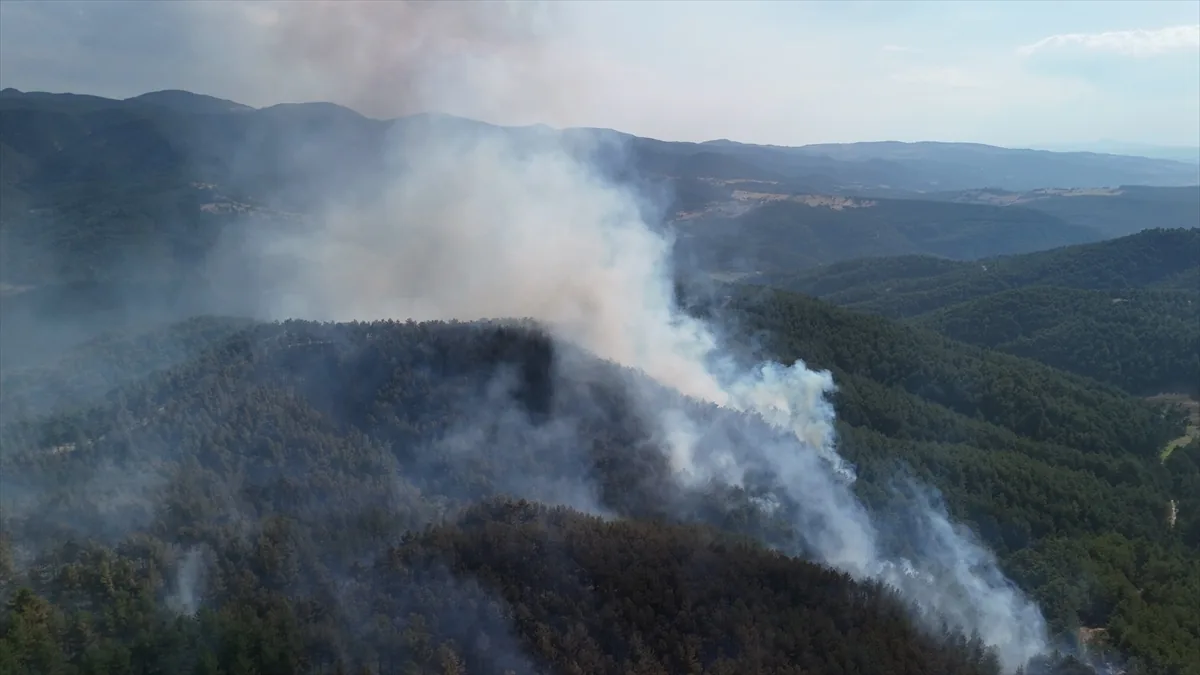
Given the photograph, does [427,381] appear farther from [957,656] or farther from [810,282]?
[810,282]

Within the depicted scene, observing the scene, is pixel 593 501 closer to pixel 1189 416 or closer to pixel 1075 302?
pixel 1189 416

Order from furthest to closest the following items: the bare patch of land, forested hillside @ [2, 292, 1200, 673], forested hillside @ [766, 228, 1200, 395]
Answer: forested hillside @ [766, 228, 1200, 395]
the bare patch of land
forested hillside @ [2, 292, 1200, 673]

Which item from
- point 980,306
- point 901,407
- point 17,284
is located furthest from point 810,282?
point 17,284

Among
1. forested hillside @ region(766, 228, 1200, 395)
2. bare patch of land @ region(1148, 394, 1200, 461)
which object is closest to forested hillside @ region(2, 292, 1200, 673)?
bare patch of land @ region(1148, 394, 1200, 461)

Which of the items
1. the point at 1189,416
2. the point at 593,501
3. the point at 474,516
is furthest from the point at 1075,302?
the point at 474,516

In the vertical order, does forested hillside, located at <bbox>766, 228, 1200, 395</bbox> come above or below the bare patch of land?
above

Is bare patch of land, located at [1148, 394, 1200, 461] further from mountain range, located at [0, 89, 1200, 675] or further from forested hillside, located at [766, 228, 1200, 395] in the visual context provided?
forested hillside, located at [766, 228, 1200, 395]

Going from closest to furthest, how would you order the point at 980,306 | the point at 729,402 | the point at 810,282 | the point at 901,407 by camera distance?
the point at 729,402, the point at 901,407, the point at 980,306, the point at 810,282
